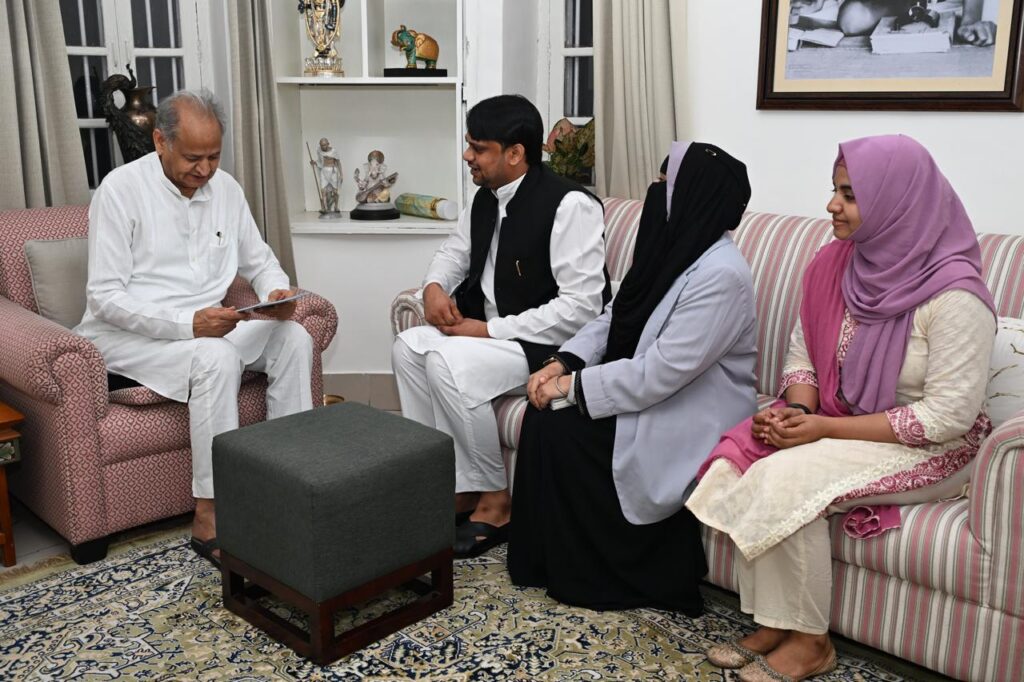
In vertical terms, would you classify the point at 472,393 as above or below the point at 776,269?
below

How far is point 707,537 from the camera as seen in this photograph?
2.42m

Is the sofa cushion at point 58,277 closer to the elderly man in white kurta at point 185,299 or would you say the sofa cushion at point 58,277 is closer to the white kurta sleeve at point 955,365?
the elderly man in white kurta at point 185,299

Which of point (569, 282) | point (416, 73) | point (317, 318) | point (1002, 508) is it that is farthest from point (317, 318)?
point (1002, 508)

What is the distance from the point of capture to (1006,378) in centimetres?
224

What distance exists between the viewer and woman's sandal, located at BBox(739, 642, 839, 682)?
7.06 ft

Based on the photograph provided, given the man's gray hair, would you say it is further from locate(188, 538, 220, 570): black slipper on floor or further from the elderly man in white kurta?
locate(188, 538, 220, 570): black slipper on floor

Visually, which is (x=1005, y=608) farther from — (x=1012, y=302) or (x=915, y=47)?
(x=915, y=47)

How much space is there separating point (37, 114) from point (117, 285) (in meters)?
1.01

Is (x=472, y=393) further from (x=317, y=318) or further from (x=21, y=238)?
(x=21, y=238)

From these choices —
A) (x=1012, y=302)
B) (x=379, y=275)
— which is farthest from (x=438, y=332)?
(x=1012, y=302)

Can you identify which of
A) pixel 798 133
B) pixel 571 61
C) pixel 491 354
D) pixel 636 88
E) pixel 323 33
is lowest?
pixel 491 354

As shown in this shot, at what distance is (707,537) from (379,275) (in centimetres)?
208

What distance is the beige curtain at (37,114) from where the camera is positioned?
10.9 ft

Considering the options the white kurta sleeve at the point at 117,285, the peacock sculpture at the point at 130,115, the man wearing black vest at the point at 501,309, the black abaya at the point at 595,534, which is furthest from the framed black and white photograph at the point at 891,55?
the peacock sculpture at the point at 130,115
